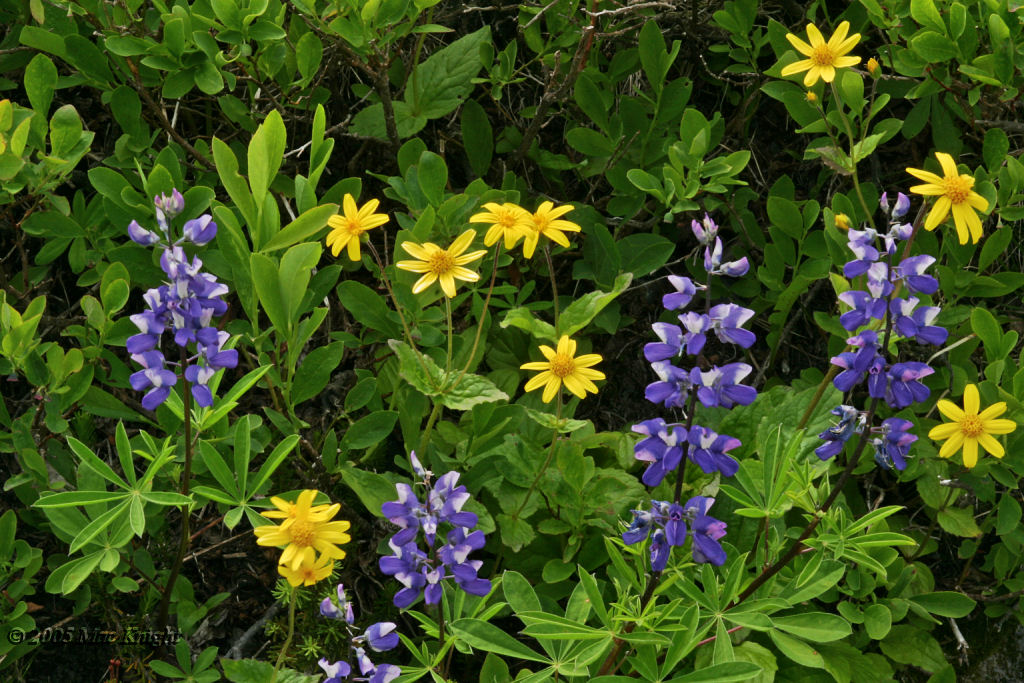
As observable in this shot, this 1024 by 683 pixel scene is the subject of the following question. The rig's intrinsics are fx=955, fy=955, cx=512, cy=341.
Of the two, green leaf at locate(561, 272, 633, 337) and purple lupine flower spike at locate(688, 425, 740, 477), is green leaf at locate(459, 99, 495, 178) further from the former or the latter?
purple lupine flower spike at locate(688, 425, 740, 477)

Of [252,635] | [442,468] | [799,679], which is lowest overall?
[252,635]

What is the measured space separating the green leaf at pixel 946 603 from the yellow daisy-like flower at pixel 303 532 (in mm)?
1382

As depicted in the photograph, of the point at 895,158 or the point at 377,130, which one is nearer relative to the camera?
the point at 377,130

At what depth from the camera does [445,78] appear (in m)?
2.61

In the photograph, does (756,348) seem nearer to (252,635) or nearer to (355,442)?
(355,442)

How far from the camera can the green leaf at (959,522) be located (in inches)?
88.7

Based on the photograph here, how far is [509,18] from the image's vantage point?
2.80m

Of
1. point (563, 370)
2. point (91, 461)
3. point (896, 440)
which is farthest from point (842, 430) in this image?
point (91, 461)

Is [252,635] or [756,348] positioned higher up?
[756,348]

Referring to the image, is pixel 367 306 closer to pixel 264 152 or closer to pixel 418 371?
pixel 418 371

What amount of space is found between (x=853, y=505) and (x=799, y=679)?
0.52m

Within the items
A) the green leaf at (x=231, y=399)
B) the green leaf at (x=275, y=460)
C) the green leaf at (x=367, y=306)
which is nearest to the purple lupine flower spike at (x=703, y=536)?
the green leaf at (x=275, y=460)

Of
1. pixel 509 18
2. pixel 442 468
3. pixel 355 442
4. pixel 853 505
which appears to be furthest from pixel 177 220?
pixel 853 505

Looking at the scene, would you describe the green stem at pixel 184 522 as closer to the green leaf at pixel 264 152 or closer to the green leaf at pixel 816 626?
the green leaf at pixel 264 152
